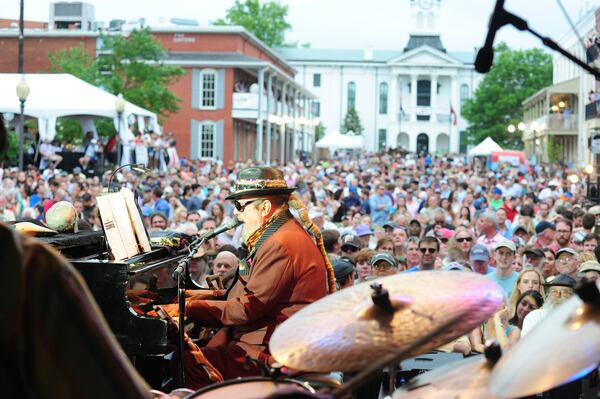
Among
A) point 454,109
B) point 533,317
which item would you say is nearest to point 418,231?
point 533,317

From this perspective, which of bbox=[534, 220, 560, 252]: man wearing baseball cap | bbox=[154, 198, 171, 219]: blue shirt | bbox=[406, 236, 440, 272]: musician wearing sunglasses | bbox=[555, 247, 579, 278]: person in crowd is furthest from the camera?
bbox=[154, 198, 171, 219]: blue shirt

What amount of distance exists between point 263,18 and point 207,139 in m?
44.1

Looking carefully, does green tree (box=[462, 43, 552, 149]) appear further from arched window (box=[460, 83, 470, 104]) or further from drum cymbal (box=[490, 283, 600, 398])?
drum cymbal (box=[490, 283, 600, 398])

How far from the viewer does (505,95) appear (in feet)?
347

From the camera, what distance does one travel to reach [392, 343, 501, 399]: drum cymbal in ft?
9.62

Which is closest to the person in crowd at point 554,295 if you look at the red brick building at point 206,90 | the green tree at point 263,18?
the red brick building at point 206,90

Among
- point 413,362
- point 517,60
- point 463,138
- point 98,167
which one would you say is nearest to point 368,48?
point 463,138

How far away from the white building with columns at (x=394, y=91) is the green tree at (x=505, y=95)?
24.4 metres

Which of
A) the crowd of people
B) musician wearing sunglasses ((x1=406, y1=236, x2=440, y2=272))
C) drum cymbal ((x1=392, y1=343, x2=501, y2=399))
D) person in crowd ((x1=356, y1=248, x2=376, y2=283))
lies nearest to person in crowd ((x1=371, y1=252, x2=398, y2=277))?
the crowd of people

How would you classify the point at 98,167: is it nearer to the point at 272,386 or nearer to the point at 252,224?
the point at 252,224

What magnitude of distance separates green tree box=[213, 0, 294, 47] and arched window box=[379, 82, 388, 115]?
3883cm

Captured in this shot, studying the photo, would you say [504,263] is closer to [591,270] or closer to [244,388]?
[591,270]

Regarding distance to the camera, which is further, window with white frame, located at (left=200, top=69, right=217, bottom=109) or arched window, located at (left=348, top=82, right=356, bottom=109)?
arched window, located at (left=348, top=82, right=356, bottom=109)

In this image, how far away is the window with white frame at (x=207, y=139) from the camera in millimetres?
54938
